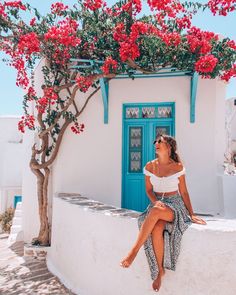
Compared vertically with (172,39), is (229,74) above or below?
below

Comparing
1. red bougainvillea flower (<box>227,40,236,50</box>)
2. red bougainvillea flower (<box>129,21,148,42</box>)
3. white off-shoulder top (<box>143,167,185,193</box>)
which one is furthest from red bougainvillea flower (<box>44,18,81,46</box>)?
white off-shoulder top (<box>143,167,185,193</box>)

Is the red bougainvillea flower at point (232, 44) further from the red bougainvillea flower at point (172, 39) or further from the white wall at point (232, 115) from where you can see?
the white wall at point (232, 115)

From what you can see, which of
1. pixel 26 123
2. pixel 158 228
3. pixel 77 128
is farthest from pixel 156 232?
pixel 26 123

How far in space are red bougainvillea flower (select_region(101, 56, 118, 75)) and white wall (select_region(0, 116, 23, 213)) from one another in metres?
13.1

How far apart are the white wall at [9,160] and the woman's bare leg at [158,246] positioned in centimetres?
1480

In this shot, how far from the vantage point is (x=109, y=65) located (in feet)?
17.8

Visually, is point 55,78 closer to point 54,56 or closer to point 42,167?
point 54,56

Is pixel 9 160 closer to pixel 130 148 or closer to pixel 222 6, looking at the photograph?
pixel 130 148

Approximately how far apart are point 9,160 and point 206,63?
14377 millimetres

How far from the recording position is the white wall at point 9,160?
56.5 ft

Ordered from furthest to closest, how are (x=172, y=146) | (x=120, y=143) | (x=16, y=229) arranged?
(x=16, y=229)
(x=120, y=143)
(x=172, y=146)

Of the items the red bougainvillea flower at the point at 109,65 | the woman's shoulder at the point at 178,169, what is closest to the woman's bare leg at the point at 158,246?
the woman's shoulder at the point at 178,169

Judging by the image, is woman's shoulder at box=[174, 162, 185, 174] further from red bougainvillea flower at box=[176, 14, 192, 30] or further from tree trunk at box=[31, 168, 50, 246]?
tree trunk at box=[31, 168, 50, 246]

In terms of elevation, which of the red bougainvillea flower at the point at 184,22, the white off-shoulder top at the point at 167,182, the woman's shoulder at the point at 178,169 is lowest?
the white off-shoulder top at the point at 167,182
